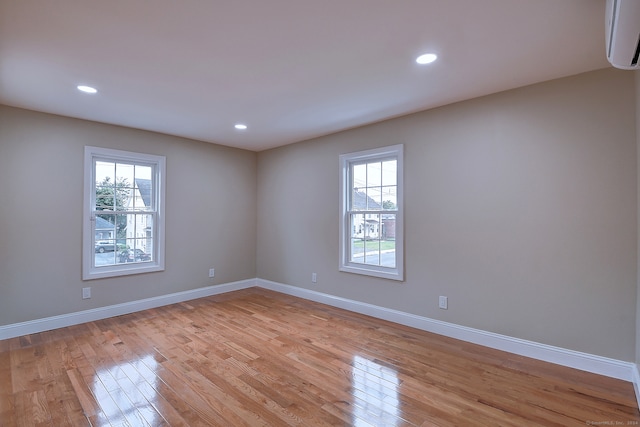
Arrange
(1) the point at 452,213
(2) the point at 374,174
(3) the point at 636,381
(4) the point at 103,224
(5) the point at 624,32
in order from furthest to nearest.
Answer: (2) the point at 374,174 → (4) the point at 103,224 → (1) the point at 452,213 → (3) the point at 636,381 → (5) the point at 624,32

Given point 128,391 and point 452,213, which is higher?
point 452,213

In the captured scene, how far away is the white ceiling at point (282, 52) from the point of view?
5.94ft

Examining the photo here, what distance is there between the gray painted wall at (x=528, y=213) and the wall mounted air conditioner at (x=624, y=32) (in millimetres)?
1071

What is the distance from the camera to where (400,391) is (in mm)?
2279

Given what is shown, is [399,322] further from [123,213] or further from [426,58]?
[123,213]

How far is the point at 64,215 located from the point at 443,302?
4437 millimetres

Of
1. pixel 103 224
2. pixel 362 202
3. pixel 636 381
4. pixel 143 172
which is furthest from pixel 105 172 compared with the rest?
pixel 636 381

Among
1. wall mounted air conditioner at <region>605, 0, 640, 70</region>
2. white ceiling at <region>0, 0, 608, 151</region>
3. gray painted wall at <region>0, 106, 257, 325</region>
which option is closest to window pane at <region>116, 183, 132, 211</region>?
gray painted wall at <region>0, 106, 257, 325</region>

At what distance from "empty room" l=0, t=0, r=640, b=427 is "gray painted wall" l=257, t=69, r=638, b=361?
2cm

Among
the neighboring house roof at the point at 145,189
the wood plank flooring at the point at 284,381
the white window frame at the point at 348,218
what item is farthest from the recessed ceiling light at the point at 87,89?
the white window frame at the point at 348,218

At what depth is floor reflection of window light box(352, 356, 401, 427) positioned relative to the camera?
1.97 meters

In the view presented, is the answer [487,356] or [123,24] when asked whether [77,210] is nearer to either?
[123,24]

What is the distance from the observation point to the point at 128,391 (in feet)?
7.45

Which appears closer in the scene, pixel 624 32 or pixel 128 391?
pixel 624 32
